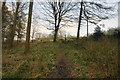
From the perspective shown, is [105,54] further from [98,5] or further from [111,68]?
[98,5]

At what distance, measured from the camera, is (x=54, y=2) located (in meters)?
28.5

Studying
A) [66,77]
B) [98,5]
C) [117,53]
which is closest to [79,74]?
[66,77]

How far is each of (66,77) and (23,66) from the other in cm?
280

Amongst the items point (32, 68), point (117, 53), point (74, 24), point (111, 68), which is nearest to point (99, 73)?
point (111, 68)

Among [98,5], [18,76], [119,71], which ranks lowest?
[18,76]

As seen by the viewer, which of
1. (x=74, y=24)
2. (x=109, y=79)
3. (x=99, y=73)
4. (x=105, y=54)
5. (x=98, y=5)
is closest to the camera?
(x=109, y=79)

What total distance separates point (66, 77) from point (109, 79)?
1.95 meters

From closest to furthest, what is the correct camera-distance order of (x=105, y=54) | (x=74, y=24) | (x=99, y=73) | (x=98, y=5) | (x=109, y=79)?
1. (x=109, y=79)
2. (x=99, y=73)
3. (x=105, y=54)
4. (x=98, y=5)
5. (x=74, y=24)

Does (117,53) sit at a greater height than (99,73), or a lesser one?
greater

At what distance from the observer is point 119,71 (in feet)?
21.9

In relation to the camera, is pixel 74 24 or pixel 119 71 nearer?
pixel 119 71

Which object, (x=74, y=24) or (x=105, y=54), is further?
(x=74, y=24)

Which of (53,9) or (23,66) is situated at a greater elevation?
(53,9)

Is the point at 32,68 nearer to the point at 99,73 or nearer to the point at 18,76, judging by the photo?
the point at 18,76
